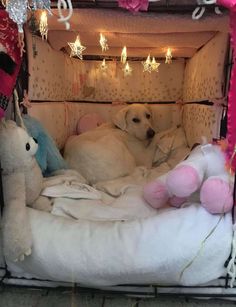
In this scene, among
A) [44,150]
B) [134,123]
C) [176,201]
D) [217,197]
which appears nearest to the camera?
[217,197]

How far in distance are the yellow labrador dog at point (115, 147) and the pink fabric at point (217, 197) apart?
890 millimetres

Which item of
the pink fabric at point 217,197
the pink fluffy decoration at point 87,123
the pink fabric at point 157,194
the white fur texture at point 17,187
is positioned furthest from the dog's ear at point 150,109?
the pink fabric at point 217,197

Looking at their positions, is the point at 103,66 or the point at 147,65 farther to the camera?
the point at 103,66

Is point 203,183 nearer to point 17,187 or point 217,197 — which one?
point 217,197

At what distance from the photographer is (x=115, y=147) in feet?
6.88

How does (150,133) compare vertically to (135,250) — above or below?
above

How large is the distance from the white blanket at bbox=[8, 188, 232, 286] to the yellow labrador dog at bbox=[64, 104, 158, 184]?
0.78m

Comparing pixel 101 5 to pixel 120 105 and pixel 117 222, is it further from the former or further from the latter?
pixel 120 105

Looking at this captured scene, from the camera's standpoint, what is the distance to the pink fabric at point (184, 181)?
1.10 metres

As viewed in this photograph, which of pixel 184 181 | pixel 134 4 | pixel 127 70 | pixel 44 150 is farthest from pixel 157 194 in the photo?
pixel 127 70

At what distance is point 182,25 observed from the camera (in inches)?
56.0

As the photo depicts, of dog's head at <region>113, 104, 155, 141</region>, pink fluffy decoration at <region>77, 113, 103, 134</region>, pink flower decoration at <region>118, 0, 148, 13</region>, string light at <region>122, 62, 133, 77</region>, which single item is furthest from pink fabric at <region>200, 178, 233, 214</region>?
string light at <region>122, 62, 133, 77</region>

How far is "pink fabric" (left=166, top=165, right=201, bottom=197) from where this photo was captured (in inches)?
43.1

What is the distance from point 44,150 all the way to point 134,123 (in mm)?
1019
